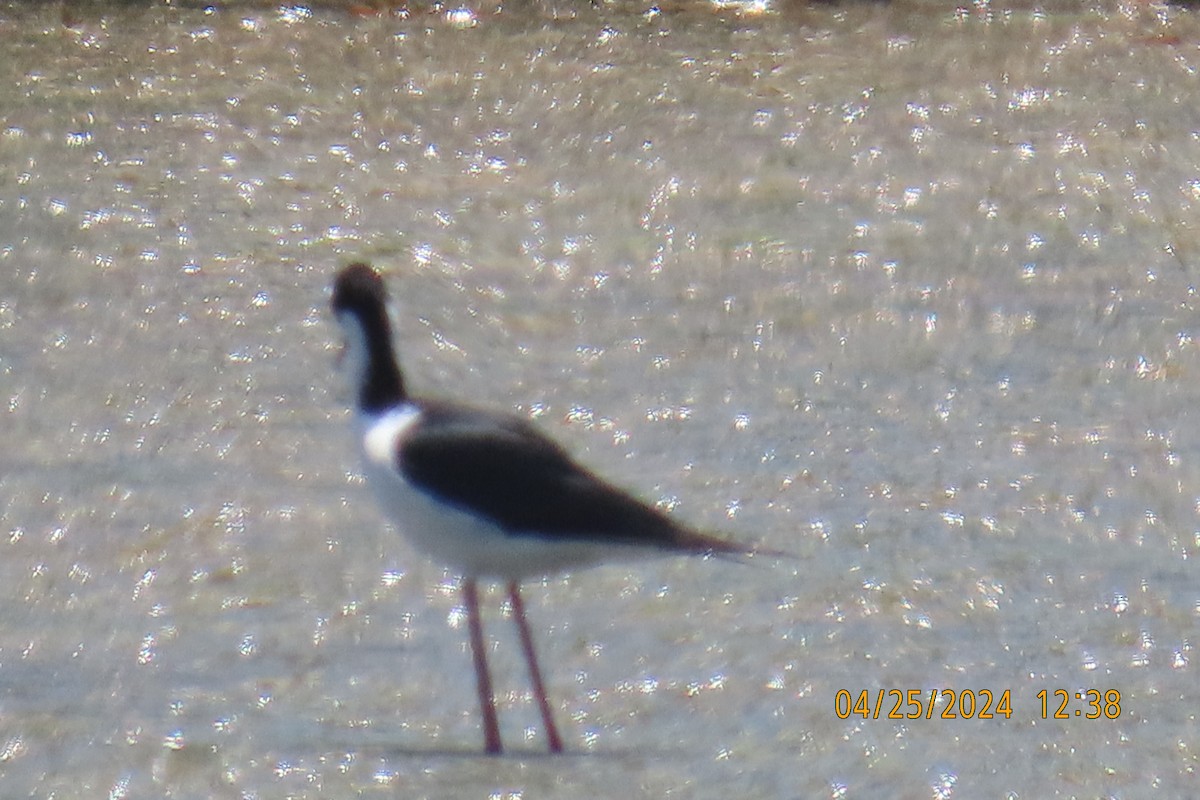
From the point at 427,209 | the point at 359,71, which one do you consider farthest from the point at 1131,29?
the point at 427,209

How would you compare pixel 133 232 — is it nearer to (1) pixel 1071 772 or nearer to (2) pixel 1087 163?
(2) pixel 1087 163

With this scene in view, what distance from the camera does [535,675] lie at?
18.8ft

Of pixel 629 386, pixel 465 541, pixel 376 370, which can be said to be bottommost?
pixel 465 541

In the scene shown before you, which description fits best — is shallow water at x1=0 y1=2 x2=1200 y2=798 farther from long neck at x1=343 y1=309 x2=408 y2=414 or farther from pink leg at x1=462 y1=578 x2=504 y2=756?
long neck at x1=343 y1=309 x2=408 y2=414

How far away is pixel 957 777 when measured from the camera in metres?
5.47

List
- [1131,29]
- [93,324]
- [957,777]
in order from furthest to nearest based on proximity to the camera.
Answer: [1131,29] < [93,324] < [957,777]

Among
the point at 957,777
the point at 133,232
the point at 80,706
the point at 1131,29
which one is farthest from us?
the point at 1131,29

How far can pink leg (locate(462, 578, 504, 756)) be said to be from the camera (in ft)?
18.6

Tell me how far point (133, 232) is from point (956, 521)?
16.9 ft

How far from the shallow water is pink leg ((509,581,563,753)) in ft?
0.22

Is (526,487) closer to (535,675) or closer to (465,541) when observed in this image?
(465,541)
